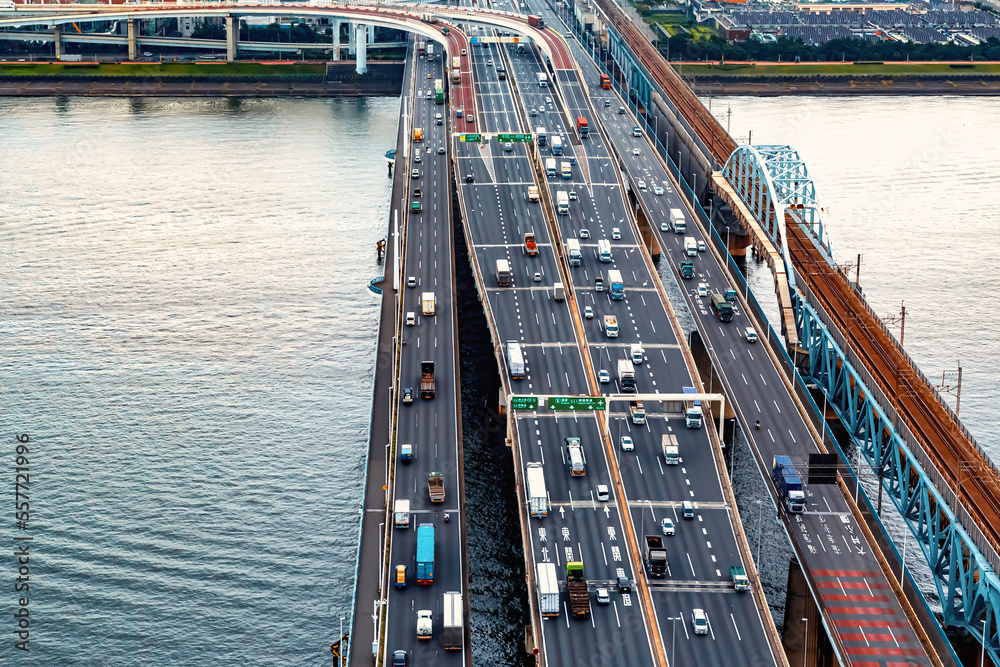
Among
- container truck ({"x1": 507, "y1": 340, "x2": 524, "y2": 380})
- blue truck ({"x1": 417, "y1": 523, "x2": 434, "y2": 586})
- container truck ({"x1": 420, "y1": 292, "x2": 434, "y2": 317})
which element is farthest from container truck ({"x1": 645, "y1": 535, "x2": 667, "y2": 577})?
container truck ({"x1": 420, "y1": 292, "x2": 434, "y2": 317})

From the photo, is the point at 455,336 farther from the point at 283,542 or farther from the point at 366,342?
the point at 283,542

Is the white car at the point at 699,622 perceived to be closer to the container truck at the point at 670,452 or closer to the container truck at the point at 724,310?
the container truck at the point at 670,452

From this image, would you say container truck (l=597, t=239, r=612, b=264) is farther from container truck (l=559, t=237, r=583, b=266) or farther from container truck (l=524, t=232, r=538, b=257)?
container truck (l=524, t=232, r=538, b=257)

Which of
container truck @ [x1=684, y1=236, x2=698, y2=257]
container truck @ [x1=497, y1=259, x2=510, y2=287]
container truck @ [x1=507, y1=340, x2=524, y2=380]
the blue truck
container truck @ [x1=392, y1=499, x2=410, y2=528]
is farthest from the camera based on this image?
container truck @ [x1=684, y1=236, x2=698, y2=257]

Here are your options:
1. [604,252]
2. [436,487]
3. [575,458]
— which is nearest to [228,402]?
[436,487]

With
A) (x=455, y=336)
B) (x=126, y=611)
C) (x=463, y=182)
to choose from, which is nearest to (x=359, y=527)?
(x=126, y=611)

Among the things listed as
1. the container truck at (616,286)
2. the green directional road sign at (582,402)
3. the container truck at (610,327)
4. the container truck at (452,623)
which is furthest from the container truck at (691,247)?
the container truck at (452,623)

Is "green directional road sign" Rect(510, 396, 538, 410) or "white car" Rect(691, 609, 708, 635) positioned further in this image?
"green directional road sign" Rect(510, 396, 538, 410)
